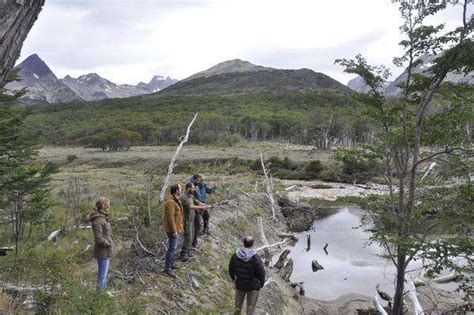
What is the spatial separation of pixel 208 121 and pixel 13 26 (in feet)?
328

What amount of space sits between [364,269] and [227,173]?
27856 mm

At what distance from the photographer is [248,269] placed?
8.28m

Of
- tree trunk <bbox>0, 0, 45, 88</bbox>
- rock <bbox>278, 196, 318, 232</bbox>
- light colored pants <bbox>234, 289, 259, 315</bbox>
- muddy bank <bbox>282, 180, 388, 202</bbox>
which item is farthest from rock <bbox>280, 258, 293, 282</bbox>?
muddy bank <bbox>282, 180, 388, 202</bbox>

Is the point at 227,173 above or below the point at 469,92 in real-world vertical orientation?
below

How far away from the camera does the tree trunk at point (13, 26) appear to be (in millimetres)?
2291

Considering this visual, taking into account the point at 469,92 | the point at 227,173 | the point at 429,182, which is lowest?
the point at 227,173

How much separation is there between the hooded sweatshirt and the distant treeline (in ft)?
188

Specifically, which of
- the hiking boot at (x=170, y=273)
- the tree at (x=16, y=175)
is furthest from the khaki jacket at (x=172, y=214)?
the tree at (x=16, y=175)

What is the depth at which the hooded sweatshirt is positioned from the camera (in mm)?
8203

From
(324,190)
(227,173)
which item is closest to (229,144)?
(227,173)

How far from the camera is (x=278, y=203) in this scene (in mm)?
28234

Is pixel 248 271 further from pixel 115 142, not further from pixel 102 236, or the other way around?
pixel 115 142

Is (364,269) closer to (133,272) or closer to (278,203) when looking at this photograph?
(278,203)

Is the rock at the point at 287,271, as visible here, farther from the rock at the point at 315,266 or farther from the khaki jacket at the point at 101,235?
the khaki jacket at the point at 101,235
